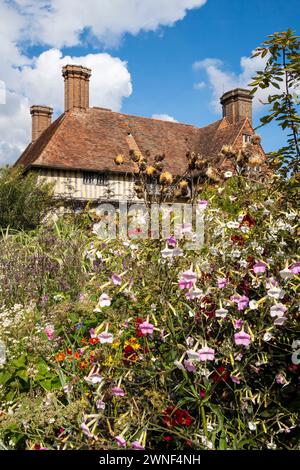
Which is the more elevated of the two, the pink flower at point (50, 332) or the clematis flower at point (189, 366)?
the clematis flower at point (189, 366)

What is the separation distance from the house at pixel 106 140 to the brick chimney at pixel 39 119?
612mm

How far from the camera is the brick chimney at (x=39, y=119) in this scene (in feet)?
85.0

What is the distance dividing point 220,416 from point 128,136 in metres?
20.6

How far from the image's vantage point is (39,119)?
2603cm

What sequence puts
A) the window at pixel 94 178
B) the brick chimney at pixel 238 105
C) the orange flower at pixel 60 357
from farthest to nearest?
1. the brick chimney at pixel 238 105
2. the window at pixel 94 178
3. the orange flower at pixel 60 357

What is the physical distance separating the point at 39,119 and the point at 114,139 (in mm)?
6952

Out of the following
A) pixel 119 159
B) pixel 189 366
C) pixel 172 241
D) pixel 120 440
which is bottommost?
pixel 120 440

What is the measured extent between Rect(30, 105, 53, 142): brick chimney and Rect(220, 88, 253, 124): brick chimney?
9.85 m

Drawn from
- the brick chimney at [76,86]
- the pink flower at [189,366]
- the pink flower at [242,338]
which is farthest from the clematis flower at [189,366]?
the brick chimney at [76,86]

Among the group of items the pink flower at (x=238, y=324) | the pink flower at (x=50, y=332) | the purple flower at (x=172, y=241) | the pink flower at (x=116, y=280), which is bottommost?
the pink flower at (x=50, y=332)

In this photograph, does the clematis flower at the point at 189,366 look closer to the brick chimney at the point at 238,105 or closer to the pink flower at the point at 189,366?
the pink flower at the point at 189,366

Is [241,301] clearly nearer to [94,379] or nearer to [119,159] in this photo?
[94,379]

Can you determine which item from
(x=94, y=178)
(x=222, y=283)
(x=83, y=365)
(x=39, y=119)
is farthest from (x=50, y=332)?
(x=39, y=119)

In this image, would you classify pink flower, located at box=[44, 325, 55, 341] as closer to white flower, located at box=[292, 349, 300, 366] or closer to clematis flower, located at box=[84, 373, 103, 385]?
clematis flower, located at box=[84, 373, 103, 385]
